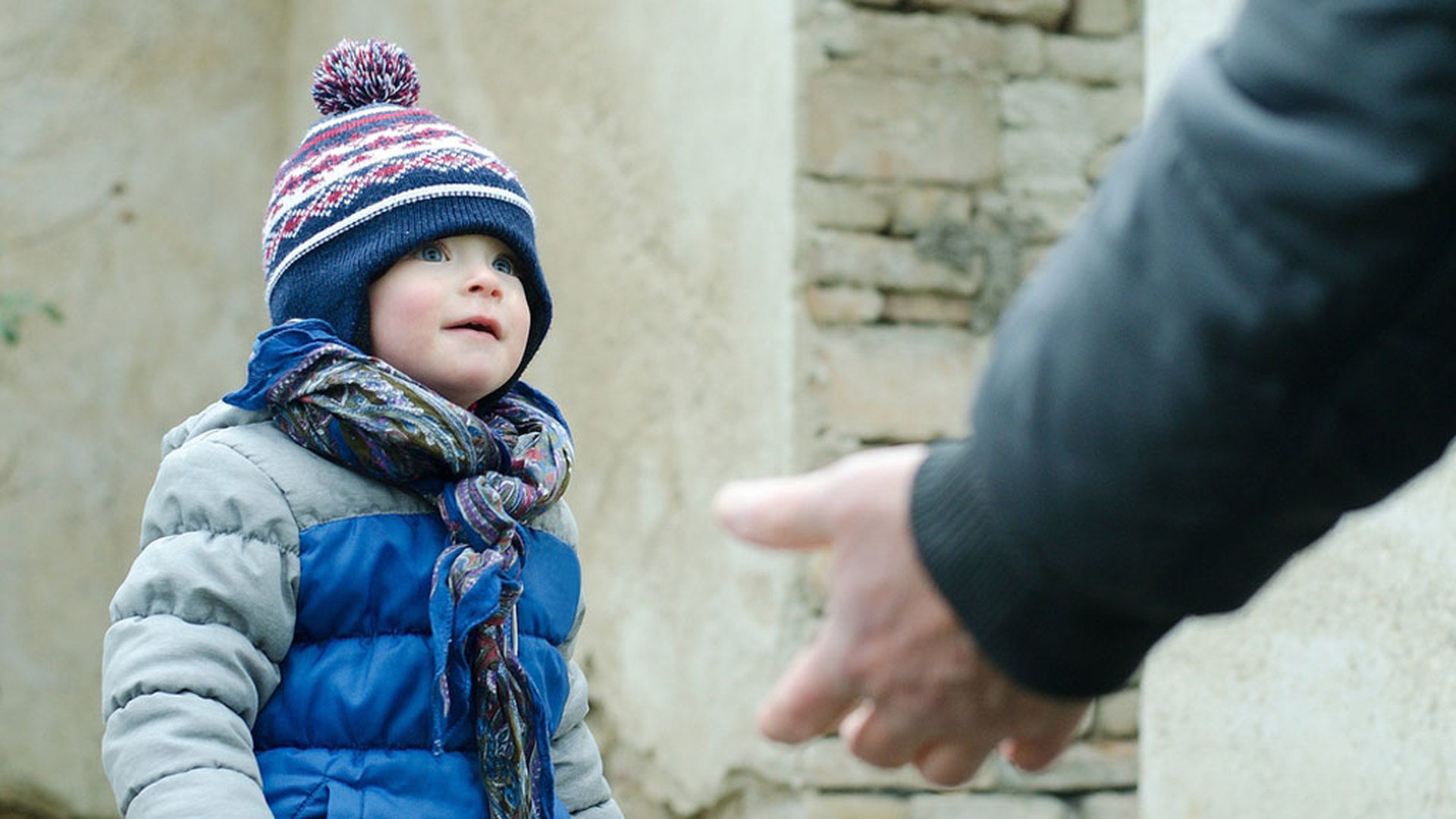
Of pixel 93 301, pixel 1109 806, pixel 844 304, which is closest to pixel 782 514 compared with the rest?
pixel 844 304

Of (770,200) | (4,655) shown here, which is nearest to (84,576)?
(4,655)

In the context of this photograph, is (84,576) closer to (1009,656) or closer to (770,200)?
(770,200)

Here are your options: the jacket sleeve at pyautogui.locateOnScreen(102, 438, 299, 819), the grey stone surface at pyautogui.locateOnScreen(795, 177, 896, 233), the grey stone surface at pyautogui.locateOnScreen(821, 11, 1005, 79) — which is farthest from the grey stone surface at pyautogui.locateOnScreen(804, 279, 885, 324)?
the jacket sleeve at pyautogui.locateOnScreen(102, 438, 299, 819)

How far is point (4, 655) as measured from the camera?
17.4ft

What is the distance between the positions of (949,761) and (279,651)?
0.90 metres

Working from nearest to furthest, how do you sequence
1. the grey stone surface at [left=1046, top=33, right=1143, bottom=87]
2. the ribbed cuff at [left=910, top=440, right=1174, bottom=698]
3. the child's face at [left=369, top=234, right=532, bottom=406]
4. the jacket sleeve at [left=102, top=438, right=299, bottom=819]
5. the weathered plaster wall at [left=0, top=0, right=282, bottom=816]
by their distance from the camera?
the ribbed cuff at [left=910, top=440, right=1174, bottom=698] < the jacket sleeve at [left=102, top=438, right=299, bottom=819] < the child's face at [left=369, top=234, right=532, bottom=406] < the grey stone surface at [left=1046, top=33, right=1143, bottom=87] < the weathered plaster wall at [left=0, top=0, right=282, bottom=816]

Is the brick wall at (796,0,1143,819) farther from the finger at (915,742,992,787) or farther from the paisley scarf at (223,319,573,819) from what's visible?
the finger at (915,742,992,787)

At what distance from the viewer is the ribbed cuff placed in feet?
3.21

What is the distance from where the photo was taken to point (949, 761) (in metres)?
1.11

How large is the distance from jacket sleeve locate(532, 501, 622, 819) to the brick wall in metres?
1.41

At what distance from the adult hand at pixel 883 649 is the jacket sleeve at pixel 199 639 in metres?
0.76

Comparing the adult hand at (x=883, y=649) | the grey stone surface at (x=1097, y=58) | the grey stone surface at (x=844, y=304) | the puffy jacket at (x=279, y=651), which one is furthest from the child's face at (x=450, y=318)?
the grey stone surface at (x=1097, y=58)

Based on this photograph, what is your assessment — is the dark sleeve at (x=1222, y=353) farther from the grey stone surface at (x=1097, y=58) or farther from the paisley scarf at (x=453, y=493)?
the grey stone surface at (x=1097, y=58)

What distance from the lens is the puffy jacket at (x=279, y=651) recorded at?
1.68m
